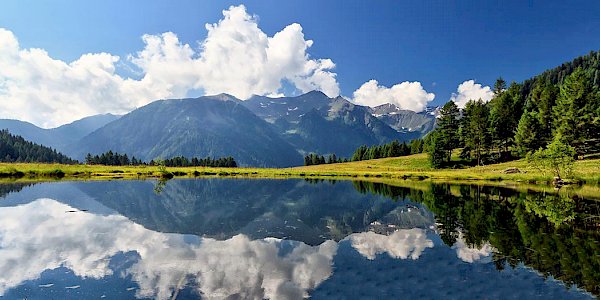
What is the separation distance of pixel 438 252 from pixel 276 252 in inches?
424

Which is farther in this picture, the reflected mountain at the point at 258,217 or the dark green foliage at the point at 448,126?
the dark green foliage at the point at 448,126

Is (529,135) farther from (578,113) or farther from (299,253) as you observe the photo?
(299,253)

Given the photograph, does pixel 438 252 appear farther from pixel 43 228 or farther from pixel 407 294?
pixel 43 228

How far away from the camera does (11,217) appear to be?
103 feet

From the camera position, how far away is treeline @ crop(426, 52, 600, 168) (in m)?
99.1

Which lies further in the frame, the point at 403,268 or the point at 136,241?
the point at 136,241

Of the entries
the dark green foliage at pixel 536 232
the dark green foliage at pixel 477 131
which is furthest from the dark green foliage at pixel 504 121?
the dark green foliage at pixel 536 232

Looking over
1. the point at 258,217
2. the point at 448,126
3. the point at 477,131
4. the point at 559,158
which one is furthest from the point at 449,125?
the point at 258,217

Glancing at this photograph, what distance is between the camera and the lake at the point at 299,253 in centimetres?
1463

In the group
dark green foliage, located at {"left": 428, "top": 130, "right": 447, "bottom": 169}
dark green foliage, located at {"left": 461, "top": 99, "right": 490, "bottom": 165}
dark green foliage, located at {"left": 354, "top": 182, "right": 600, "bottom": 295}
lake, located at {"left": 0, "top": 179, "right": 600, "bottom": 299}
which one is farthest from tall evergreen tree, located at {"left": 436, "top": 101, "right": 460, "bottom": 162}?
lake, located at {"left": 0, "top": 179, "right": 600, "bottom": 299}

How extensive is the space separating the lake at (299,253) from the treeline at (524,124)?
80027 mm

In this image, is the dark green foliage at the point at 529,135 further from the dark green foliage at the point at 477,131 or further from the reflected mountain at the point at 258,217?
the reflected mountain at the point at 258,217

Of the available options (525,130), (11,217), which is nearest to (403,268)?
(11,217)

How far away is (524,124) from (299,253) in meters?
120
